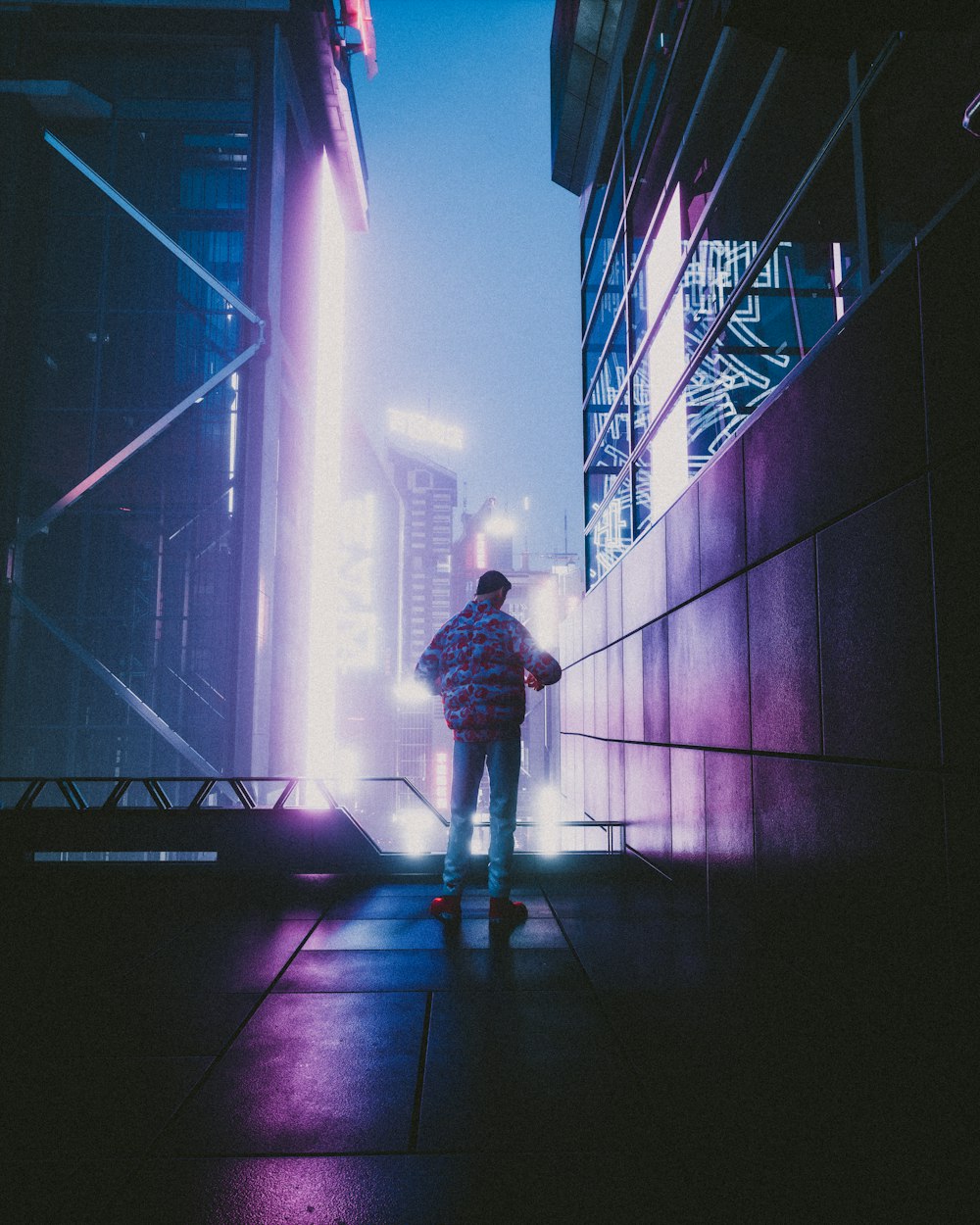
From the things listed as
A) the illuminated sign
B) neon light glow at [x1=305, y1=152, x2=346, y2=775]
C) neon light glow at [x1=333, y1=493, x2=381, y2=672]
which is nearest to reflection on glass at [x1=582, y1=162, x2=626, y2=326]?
neon light glow at [x1=305, y1=152, x2=346, y2=775]

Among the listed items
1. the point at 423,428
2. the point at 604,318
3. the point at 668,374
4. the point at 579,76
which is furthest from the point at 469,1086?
the point at 423,428

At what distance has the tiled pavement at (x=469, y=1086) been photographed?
6.08 ft

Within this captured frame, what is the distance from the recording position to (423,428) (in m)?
120

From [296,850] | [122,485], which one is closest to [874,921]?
[296,850]

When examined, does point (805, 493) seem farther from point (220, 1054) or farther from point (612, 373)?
point (612, 373)

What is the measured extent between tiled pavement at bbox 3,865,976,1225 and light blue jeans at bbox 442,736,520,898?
0.61 m

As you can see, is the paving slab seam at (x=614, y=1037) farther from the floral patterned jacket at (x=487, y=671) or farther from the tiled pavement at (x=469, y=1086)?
the floral patterned jacket at (x=487, y=671)

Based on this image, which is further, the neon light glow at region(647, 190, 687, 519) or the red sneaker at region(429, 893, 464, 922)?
the neon light glow at region(647, 190, 687, 519)

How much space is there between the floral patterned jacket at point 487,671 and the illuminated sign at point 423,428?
113m

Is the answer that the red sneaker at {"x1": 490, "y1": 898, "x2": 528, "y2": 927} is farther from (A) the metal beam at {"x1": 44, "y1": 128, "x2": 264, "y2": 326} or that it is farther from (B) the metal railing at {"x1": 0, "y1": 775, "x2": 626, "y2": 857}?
(A) the metal beam at {"x1": 44, "y1": 128, "x2": 264, "y2": 326}

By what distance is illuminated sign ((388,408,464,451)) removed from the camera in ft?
383

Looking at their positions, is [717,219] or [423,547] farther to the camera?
[423,547]

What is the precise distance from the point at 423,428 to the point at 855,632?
122 m

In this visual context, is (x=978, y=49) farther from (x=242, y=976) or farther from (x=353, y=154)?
(x=353, y=154)
